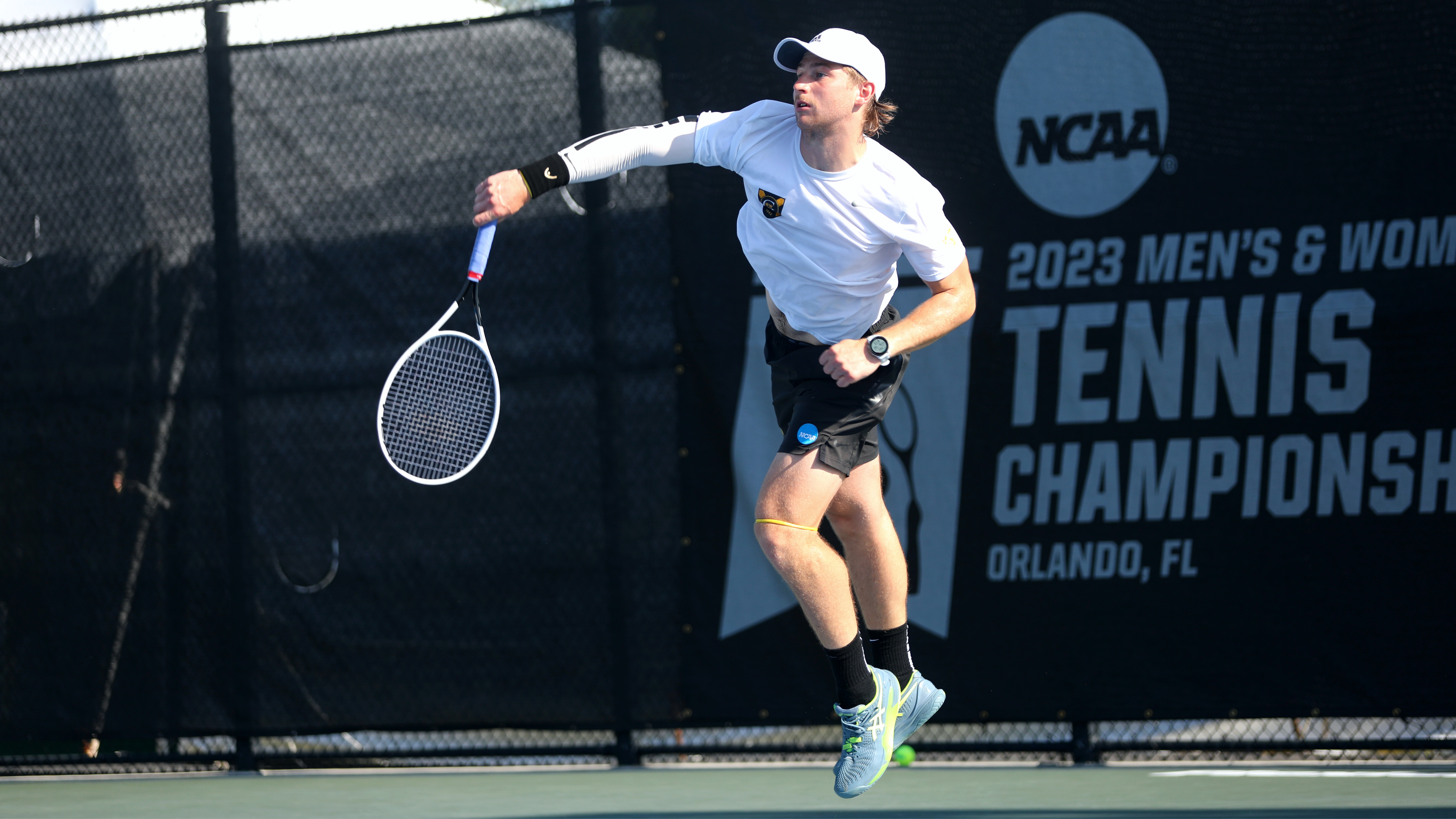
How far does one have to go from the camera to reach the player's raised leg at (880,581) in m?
3.96

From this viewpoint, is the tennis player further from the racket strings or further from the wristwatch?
the racket strings

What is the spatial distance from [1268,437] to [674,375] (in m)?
2.25

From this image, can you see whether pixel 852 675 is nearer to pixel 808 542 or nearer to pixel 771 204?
pixel 808 542

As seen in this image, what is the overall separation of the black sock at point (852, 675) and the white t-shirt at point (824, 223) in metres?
0.82

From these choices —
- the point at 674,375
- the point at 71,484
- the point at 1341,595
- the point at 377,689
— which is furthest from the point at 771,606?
the point at 71,484

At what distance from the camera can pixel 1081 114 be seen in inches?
215

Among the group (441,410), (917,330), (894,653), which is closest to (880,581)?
(894,653)

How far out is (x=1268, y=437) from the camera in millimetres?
5301

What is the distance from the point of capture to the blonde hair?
358cm

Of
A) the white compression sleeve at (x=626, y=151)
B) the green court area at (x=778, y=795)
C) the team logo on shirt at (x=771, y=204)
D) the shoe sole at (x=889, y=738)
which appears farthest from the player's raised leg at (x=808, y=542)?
the green court area at (x=778, y=795)

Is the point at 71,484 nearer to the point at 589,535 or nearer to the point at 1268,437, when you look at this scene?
the point at 589,535

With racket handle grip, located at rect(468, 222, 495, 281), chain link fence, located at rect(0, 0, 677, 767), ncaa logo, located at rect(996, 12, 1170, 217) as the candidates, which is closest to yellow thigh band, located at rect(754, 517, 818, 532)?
racket handle grip, located at rect(468, 222, 495, 281)

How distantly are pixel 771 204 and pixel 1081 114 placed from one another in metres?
2.21

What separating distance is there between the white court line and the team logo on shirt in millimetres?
2800
